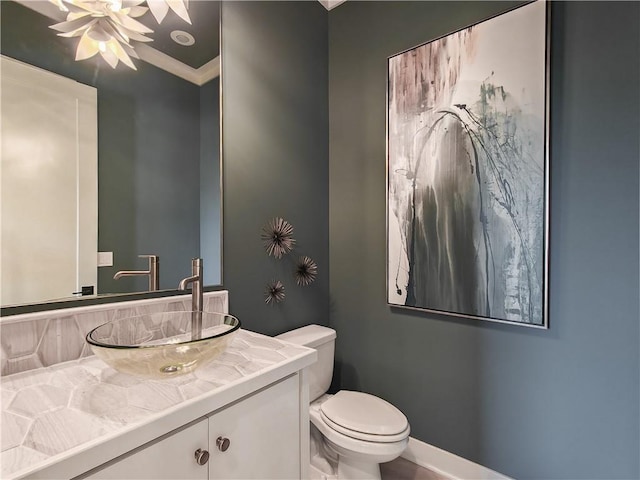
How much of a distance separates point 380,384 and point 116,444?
1499 mm

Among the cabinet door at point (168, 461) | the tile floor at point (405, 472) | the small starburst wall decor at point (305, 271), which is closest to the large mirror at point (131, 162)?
the small starburst wall decor at point (305, 271)

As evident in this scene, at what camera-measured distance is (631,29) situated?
112 cm

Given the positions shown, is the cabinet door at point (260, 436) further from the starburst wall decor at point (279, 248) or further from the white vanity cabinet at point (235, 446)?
the starburst wall decor at point (279, 248)

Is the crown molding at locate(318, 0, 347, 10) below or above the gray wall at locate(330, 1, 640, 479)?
above

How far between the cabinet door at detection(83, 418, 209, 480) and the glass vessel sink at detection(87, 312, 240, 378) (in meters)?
0.17

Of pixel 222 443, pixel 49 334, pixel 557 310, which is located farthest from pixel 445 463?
pixel 49 334

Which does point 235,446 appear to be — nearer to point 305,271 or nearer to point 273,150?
point 305,271

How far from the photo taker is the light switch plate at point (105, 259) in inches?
42.3

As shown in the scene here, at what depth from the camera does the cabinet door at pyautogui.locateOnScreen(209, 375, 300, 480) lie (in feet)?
2.56

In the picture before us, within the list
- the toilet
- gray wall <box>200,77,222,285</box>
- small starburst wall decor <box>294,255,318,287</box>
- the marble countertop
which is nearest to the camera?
the marble countertop

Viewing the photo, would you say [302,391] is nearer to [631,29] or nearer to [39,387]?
[39,387]

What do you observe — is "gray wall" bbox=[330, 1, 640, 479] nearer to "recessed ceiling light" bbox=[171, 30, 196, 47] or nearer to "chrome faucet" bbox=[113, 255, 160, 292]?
"recessed ceiling light" bbox=[171, 30, 196, 47]

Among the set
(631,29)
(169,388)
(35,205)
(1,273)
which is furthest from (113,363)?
(631,29)

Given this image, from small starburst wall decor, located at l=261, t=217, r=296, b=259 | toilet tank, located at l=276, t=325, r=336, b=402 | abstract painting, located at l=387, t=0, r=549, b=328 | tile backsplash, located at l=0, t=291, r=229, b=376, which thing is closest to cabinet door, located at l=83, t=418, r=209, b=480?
tile backsplash, located at l=0, t=291, r=229, b=376
